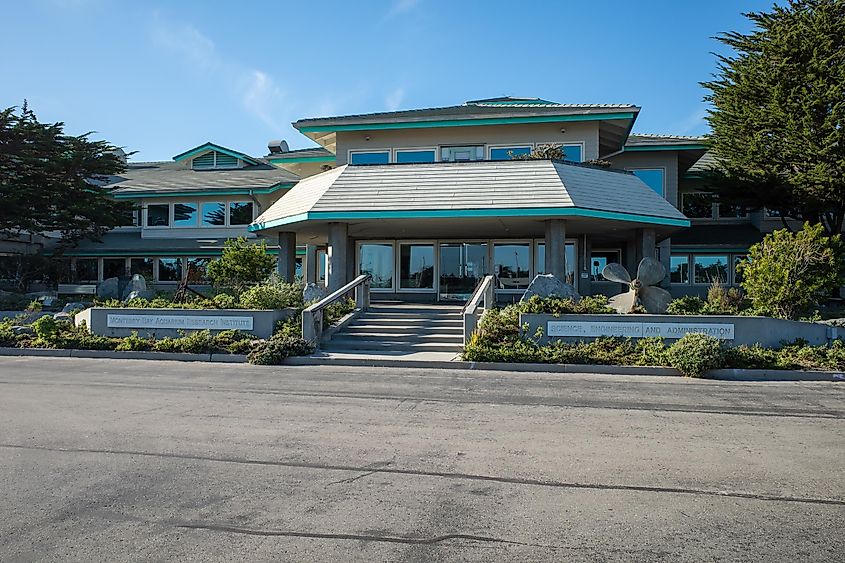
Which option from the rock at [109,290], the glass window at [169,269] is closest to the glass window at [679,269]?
the glass window at [169,269]

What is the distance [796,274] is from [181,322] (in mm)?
14619

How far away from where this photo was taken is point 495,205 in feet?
58.8

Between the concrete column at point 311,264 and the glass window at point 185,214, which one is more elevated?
the glass window at point 185,214

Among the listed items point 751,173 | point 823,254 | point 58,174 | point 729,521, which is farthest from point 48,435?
point 58,174

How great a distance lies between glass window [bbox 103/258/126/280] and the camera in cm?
3123

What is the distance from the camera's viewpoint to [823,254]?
14562 mm

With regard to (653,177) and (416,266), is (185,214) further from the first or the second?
(653,177)

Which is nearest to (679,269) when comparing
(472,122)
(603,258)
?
(603,258)

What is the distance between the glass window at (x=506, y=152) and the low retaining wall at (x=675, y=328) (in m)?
9.86

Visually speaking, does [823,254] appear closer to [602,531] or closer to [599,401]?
[599,401]

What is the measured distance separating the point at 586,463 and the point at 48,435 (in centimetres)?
589

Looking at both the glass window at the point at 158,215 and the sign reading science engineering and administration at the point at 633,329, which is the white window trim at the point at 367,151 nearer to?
the sign reading science engineering and administration at the point at 633,329

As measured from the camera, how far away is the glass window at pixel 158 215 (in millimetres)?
31783

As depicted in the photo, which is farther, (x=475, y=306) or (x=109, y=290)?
(x=109, y=290)
